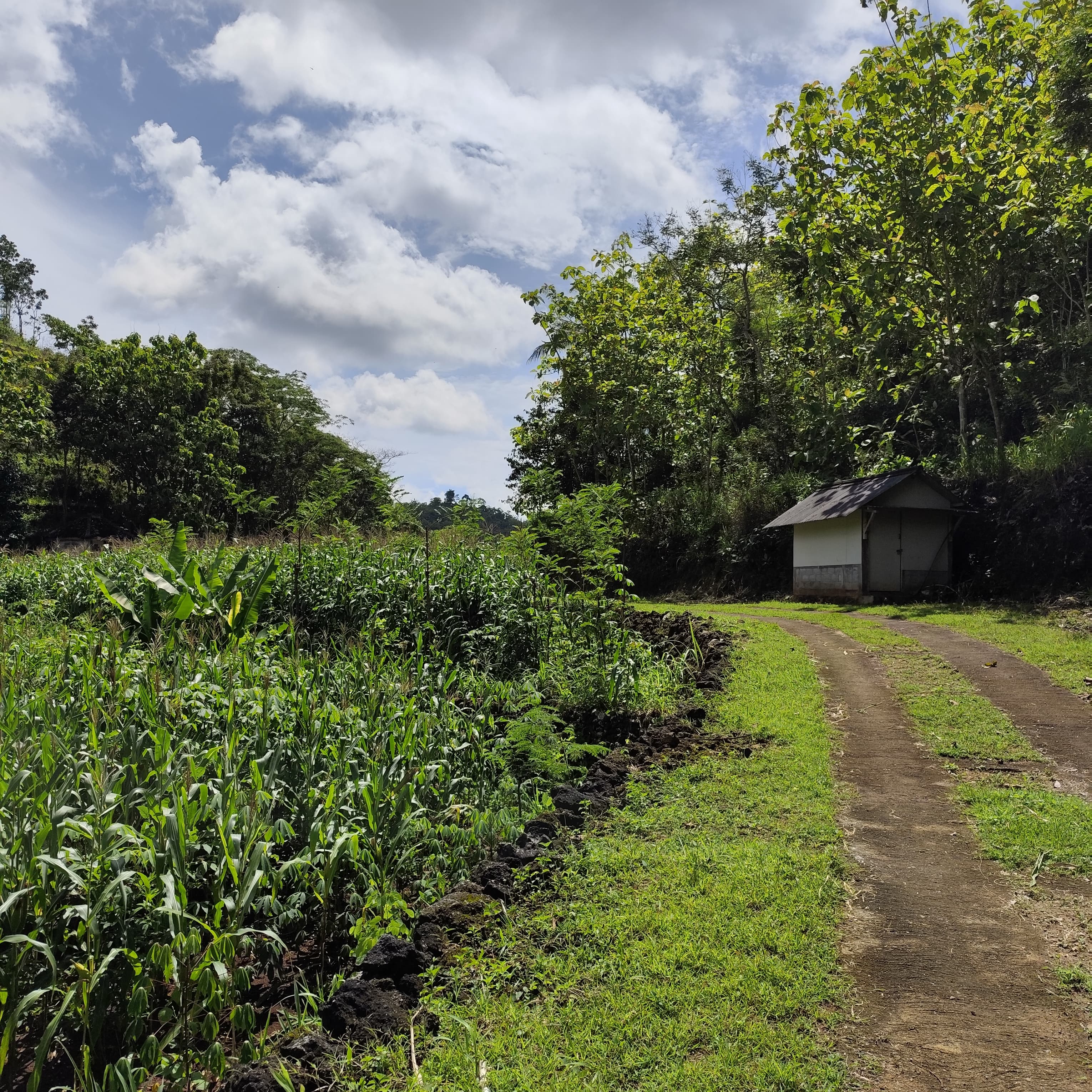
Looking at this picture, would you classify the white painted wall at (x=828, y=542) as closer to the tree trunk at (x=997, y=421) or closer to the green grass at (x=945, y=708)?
the tree trunk at (x=997, y=421)

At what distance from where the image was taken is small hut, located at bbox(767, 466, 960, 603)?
16781 mm

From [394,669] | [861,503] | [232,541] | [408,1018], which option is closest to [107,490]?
[232,541]

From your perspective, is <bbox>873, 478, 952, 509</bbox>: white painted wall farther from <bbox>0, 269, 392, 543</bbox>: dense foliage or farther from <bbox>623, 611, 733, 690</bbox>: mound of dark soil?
<bbox>0, 269, 392, 543</bbox>: dense foliage

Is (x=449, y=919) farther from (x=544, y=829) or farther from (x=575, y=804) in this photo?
(x=575, y=804)

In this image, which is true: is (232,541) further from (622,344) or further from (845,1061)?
(845,1061)

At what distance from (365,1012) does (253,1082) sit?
44 centimetres

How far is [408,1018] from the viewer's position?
8.77 ft

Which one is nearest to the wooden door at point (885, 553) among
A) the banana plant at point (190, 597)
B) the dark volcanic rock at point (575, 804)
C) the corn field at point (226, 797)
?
the corn field at point (226, 797)

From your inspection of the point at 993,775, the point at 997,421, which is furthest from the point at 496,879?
the point at 997,421

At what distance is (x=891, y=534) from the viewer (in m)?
17.3

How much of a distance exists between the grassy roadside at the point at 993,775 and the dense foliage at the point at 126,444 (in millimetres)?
20441

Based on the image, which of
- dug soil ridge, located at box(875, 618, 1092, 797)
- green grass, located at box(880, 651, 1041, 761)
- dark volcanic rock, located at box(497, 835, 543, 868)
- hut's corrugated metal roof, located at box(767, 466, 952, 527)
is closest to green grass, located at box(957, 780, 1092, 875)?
dug soil ridge, located at box(875, 618, 1092, 797)

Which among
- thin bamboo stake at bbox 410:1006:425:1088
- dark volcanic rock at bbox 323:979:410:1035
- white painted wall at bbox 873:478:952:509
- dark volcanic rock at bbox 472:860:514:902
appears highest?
white painted wall at bbox 873:478:952:509

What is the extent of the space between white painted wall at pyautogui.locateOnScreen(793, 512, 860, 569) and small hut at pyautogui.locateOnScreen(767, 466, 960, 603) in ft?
0.07
